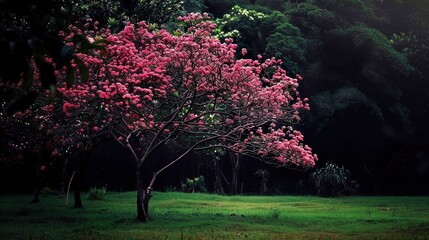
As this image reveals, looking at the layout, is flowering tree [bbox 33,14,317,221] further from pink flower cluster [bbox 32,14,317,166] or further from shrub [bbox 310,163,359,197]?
shrub [bbox 310,163,359,197]

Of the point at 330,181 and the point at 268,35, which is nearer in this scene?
the point at 330,181

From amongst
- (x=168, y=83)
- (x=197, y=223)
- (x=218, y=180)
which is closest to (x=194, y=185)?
(x=218, y=180)

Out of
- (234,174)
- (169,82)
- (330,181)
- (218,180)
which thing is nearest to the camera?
(169,82)

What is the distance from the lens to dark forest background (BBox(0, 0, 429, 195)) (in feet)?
65.6

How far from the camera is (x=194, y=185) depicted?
21047mm

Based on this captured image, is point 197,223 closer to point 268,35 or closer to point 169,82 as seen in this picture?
point 169,82

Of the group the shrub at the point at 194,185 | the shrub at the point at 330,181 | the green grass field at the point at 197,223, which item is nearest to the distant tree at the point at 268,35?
the shrub at the point at 330,181

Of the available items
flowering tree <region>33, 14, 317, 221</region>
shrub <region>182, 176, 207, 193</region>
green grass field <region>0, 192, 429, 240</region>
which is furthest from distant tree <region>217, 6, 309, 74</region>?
flowering tree <region>33, 14, 317, 221</region>

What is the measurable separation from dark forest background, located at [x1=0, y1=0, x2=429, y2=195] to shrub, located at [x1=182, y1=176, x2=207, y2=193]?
19.4 inches

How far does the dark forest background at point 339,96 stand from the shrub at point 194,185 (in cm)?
49

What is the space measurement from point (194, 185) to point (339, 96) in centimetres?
663

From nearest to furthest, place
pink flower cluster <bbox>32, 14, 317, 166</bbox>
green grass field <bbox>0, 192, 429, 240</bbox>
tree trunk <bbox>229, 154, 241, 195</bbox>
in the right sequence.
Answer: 1. green grass field <bbox>0, 192, 429, 240</bbox>
2. pink flower cluster <bbox>32, 14, 317, 166</bbox>
3. tree trunk <bbox>229, 154, 241, 195</bbox>

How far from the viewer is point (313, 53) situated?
21.4m

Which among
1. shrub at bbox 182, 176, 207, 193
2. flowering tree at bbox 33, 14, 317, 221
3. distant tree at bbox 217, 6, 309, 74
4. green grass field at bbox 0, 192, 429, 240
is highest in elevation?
distant tree at bbox 217, 6, 309, 74
